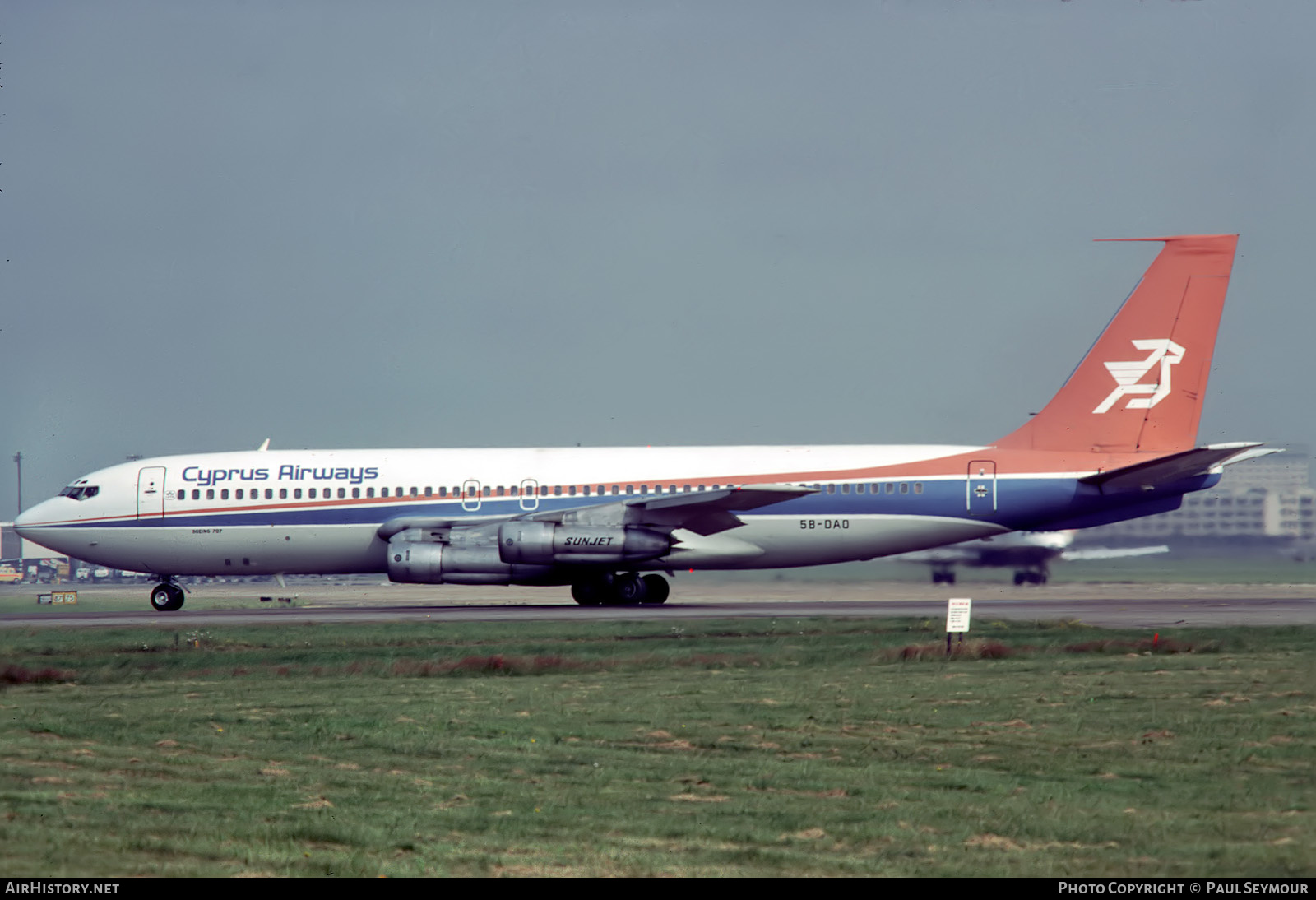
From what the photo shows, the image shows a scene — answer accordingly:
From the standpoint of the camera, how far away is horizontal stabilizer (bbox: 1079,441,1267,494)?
29609mm

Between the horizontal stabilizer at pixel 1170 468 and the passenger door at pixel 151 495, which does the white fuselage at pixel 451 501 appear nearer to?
the passenger door at pixel 151 495

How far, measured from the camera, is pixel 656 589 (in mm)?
33812

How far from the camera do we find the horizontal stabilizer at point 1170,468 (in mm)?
29609

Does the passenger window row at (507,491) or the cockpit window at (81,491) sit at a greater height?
the cockpit window at (81,491)

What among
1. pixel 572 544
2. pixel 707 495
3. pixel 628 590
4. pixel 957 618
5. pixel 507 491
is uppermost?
pixel 507 491

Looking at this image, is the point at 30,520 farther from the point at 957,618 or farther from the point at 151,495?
the point at 957,618

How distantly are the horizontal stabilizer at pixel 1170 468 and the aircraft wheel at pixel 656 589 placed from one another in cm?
1065

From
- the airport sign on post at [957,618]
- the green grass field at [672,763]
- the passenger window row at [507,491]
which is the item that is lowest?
the green grass field at [672,763]

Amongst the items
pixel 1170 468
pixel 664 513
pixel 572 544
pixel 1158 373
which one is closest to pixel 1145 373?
pixel 1158 373

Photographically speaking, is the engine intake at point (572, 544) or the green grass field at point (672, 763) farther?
the engine intake at point (572, 544)

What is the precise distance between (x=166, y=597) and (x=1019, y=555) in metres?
24.2

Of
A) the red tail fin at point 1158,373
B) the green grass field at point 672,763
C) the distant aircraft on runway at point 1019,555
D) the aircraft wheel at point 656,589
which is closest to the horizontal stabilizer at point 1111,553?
the distant aircraft on runway at point 1019,555

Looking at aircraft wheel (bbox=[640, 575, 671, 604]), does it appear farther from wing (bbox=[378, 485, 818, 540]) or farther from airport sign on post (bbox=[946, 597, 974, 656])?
airport sign on post (bbox=[946, 597, 974, 656])
